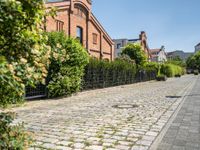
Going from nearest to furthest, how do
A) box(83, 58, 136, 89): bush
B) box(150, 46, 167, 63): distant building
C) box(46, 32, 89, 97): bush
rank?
box(46, 32, 89, 97): bush → box(83, 58, 136, 89): bush → box(150, 46, 167, 63): distant building

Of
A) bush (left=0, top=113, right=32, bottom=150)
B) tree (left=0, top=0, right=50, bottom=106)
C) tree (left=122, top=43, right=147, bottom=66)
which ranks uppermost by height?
tree (left=122, top=43, right=147, bottom=66)

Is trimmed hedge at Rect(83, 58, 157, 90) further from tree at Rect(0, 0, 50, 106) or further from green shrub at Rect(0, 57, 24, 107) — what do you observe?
tree at Rect(0, 0, 50, 106)

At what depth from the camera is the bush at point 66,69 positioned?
14.7 m

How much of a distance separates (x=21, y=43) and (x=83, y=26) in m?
28.3

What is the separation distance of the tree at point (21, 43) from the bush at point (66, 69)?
10864 millimetres

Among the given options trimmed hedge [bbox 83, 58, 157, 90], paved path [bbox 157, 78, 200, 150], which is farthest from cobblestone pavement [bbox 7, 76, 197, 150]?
trimmed hedge [bbox 83, 58, 157, 90]

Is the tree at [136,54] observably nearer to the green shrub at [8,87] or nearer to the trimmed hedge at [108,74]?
the trimmed hedge at [108,74]

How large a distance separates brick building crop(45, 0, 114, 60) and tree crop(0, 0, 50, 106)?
Result: 21951 mm

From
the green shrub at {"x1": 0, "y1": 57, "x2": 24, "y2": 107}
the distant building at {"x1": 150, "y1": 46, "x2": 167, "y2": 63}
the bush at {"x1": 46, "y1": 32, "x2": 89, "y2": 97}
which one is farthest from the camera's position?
the distant building at {"x1": 150, "y1": 46, "x2": 167, "y2": 63}

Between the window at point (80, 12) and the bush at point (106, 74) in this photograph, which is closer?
the bush at point (106, 74)

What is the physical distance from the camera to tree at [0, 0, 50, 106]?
2963mm

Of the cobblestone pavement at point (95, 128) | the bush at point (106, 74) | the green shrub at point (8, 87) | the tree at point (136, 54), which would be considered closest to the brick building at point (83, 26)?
the bush at point (106, 74)

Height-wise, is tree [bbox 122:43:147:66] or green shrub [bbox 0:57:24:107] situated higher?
tree [bbox 122:43:147:66]

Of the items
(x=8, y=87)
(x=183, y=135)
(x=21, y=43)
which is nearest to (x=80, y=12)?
(x=183, y=135)
